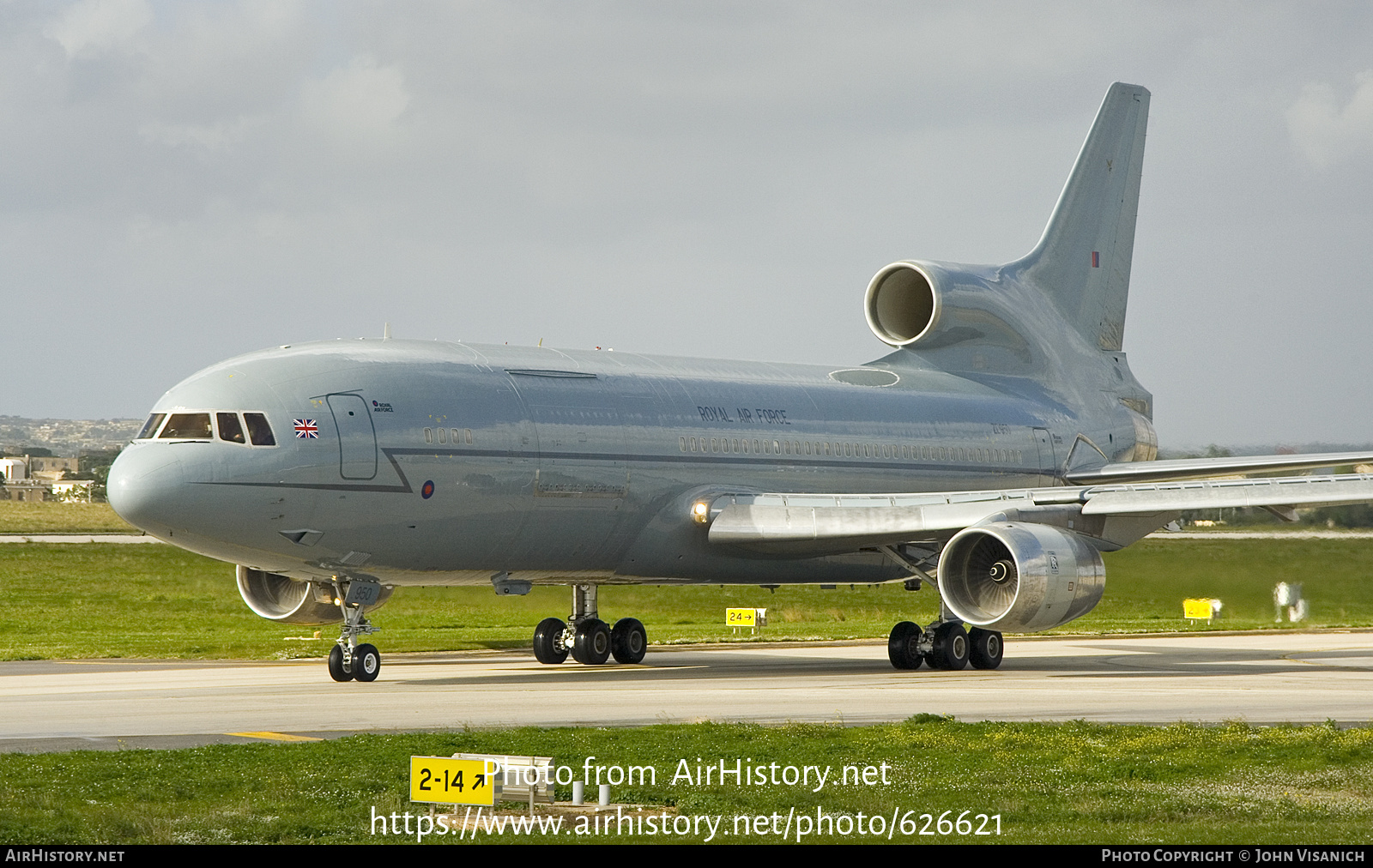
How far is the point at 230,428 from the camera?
2173 cm

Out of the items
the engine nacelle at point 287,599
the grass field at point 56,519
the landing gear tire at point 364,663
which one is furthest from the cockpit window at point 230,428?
the grass field at point 56,519

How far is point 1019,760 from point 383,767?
5.01m

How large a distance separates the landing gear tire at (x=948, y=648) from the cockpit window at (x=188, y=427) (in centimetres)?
1163

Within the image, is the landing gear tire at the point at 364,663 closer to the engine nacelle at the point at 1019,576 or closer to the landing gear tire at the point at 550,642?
the landing gear tire at the point at 550,642

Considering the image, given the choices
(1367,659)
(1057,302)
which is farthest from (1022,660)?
(1057,302)

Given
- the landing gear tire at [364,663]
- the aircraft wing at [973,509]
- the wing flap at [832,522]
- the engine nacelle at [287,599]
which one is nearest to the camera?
the landing gear tire at [364,663]

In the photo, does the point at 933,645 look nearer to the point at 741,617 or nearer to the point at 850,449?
the point at 850,449

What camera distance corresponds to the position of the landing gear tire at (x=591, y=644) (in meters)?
28.3

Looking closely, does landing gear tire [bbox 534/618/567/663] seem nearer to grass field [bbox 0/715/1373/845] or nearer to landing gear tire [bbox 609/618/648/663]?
landing gear tire [bbox 609/618/648/663]

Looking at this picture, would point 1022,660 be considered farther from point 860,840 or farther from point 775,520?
point 860,840

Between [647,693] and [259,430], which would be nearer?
[647,693]

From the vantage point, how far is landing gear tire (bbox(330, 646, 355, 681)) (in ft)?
74.0

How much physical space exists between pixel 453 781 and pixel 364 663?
1276cm

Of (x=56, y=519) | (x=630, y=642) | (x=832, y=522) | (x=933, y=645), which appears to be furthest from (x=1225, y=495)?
(x=56, y=519)
